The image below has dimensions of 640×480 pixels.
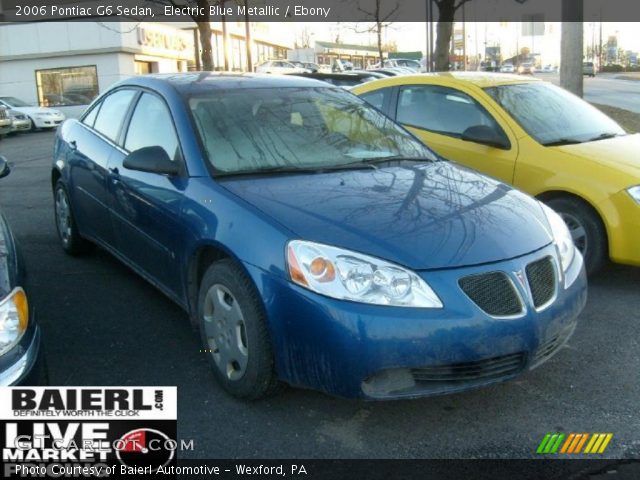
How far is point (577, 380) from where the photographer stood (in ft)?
11.7

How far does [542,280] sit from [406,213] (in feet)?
2.25

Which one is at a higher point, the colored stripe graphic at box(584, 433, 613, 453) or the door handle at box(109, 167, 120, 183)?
the door handle at box(109, 167, 120, 183)

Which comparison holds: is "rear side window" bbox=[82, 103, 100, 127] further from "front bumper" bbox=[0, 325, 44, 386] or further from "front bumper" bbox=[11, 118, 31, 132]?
"front bumper" bbox=[11, 118, 31, 132]

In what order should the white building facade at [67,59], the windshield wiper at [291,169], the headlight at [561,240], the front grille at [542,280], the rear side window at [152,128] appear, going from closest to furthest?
the front grille at [542,280]
the headlight at [561,240]
the windshield wiper at [291,169]
the rear side window at [152,128]
the white building facade at [67,59]

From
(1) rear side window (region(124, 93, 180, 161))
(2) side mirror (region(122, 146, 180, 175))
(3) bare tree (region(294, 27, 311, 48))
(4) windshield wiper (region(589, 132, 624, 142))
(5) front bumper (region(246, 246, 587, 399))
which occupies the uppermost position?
(3) bare tree (region(294, 27, 311, 48))

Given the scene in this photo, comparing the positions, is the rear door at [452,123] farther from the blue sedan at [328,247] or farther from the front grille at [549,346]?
the front grille at [549,346]

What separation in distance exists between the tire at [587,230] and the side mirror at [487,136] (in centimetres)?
67

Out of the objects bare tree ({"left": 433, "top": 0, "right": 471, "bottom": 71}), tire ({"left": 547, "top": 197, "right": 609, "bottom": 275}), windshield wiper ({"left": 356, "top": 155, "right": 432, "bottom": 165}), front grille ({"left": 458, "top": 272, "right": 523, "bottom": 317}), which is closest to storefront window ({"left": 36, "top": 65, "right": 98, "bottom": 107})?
bare tree ({"left": 433, "top": 0, "right": 471, "bottom": 71})

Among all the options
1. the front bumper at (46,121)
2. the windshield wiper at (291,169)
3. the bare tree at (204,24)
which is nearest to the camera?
the windshield wiper at (291,169)

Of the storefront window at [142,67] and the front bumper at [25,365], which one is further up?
the storefront window at [142,67]

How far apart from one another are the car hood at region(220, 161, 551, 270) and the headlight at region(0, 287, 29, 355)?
3.63 ft

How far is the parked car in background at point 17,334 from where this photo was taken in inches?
98.9

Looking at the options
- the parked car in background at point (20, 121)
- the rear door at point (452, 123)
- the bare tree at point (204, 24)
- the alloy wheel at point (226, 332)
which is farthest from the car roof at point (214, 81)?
the parked car in background at point (20, 121)

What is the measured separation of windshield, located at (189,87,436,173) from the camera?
377cm
